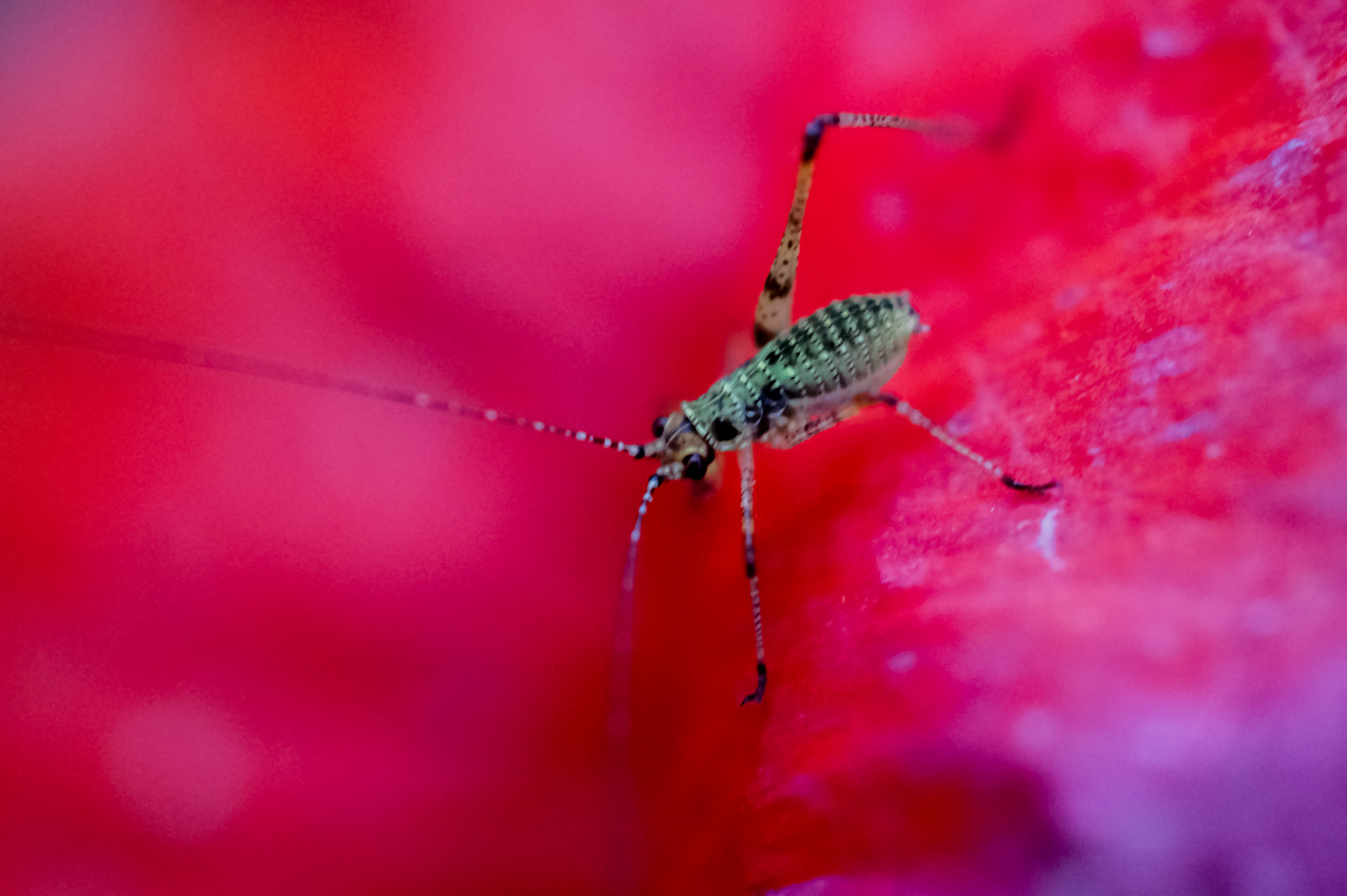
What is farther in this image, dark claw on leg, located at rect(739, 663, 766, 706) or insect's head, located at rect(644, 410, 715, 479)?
insect's head, located at rect(644, 410, 715, 479)

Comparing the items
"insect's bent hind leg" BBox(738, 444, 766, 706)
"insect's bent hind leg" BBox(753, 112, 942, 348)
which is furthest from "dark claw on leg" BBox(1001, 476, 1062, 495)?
"insect's bent hind leg" BBox(753, 112, 942, 348)

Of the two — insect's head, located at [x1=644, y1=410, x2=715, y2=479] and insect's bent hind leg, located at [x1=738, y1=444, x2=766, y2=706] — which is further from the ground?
insect's head, located at [x1=644, y1=410, x2=715, y2=479]

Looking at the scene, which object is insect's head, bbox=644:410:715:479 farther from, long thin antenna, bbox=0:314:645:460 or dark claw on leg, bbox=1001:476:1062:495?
dark claw on leg, bbox=1001:476:1062:495

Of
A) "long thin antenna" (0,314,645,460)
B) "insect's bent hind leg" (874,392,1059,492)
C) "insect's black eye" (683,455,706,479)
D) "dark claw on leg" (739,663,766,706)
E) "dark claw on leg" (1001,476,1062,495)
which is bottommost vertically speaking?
"dark claw on leg" (739,663,766,706)

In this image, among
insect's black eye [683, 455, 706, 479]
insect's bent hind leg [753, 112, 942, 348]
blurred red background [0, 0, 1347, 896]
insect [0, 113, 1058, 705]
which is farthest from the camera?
insect's black eye [683, 455, 706, 479]

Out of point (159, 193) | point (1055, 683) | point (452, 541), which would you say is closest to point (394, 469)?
point (452, 541)

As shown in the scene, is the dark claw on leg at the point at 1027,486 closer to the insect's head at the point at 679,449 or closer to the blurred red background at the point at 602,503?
the blurred red background at the point at 602,503

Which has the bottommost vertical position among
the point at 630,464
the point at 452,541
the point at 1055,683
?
the point at 1055,683

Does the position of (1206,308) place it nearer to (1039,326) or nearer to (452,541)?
(1039,326)
